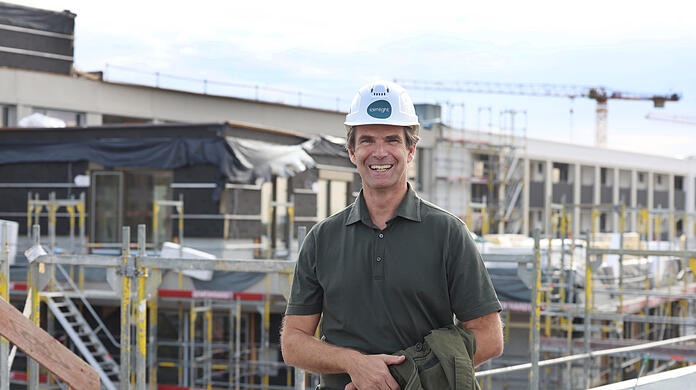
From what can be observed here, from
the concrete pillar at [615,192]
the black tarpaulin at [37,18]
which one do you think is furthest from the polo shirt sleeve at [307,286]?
the concrete pillar at [615,192]

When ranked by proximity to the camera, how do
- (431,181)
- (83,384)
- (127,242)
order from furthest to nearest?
(431,181) < (127,242) < (83,384)

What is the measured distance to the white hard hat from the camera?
3123 mm

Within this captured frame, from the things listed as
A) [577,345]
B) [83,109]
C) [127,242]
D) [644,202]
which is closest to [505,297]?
[577,345]

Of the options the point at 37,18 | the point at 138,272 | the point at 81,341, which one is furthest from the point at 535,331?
the point at 37,18

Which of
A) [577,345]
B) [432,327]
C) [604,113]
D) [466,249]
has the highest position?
[604,113]

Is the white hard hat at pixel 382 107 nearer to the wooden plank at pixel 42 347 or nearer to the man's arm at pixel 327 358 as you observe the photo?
the man's arm at pixel 327 358

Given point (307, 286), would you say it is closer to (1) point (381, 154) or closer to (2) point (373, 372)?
(2) point (373, 372)

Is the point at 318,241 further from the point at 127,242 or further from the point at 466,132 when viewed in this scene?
the point at 466,132

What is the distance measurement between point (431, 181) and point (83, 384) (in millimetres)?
38820

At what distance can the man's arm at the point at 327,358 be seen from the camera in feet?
9.67

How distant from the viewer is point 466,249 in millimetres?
3074

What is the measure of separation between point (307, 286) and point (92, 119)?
29577 mm

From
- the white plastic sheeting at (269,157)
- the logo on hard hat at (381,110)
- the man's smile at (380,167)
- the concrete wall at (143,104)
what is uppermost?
the concrete wall at (143,104)

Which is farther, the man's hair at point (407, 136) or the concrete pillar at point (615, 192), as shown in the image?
the concrete pillar at point (615, 192)
